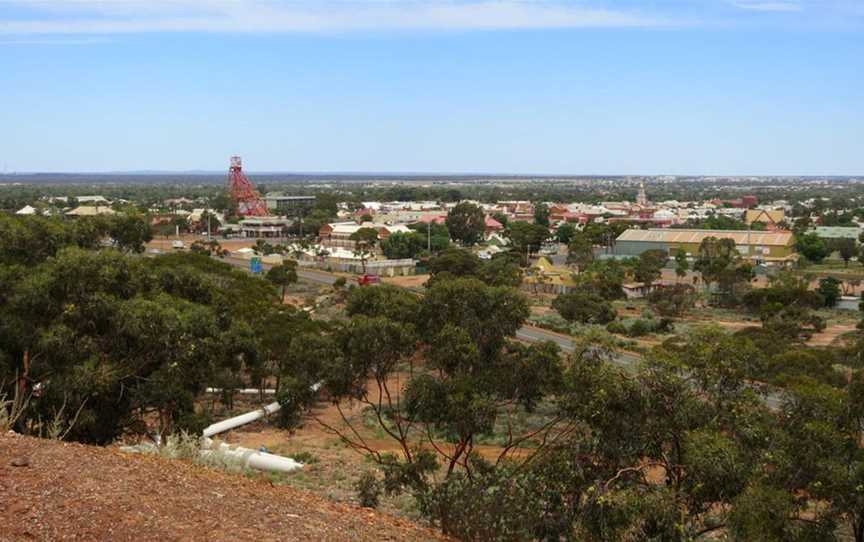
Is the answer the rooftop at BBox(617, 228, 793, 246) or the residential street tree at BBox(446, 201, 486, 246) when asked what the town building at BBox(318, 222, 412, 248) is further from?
the rooftop at BBox(617, 228, 793, 246)

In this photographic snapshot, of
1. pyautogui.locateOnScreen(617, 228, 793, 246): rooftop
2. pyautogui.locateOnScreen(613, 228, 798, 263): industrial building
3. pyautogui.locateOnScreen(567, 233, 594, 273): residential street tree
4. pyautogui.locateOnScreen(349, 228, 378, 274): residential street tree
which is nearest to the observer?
pyautogui.locateOnScreen(567, 233, 594, 273): residential street tree

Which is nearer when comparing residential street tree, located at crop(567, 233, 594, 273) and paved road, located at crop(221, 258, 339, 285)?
paved road, located at crop(221, 258, 339, 285)

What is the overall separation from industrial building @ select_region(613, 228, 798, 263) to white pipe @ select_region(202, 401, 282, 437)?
4838 centimetres

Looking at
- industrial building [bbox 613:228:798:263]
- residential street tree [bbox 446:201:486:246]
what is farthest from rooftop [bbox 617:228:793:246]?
residential street tree [bbox 446:201:486:246]

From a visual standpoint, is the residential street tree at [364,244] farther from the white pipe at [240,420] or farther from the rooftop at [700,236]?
the white pipe at [240,420]

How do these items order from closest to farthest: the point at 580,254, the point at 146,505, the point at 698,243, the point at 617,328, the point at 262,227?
the point at 146,505
the point at 617,328
the point at 580,254
the point at 698,243
the point at 262,227

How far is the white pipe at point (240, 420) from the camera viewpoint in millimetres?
18859

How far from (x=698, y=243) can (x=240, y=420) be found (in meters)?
52.8

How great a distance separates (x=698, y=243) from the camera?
66.8 metres

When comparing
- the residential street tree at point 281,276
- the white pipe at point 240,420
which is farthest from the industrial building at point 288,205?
the white pipe at point 240,420

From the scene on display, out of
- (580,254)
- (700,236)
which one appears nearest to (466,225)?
(700,236)

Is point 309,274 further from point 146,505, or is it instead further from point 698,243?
point 146,505

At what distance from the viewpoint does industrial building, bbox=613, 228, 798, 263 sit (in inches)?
2589

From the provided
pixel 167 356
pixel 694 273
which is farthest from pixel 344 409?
pixel 694 273
